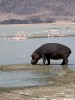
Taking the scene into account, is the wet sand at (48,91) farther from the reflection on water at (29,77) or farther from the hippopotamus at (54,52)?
the hippopotamus at (54,52)

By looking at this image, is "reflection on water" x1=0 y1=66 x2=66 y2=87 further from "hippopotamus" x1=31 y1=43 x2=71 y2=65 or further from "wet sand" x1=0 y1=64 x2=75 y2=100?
"hippopotamus" x1=31 y1=43 x2=71 y2=65

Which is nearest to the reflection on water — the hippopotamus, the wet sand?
the wet sand

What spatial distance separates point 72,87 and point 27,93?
1.80 metres

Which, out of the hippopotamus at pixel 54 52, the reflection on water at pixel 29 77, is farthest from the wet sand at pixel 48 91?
the hippopotamus at pixel 54 52

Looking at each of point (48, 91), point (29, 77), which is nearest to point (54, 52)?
point (29, 77)

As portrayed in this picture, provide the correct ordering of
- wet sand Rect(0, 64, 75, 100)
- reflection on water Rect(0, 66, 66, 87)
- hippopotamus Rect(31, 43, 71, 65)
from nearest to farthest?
wet sand Rect(0, 64, 75, 100) → reflection on water Rect(0, 66, 66, 87) → hippopotamus Rect(31, 43, 71, 65)

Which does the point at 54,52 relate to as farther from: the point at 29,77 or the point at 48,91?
the point at 48,91

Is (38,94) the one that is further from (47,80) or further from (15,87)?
(47,80)

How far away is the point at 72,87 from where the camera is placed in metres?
14.4

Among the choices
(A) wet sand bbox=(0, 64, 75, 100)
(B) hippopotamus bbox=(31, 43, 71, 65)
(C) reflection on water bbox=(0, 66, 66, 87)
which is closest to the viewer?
(A) wet sand bbox=(0, 64, 75, 100)

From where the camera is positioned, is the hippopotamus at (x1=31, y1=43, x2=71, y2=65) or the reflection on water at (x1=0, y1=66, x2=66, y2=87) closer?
the reflection on water at (x1=0, y1=66, x2=66, y2=87)

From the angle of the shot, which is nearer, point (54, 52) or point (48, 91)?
point (48, 91)

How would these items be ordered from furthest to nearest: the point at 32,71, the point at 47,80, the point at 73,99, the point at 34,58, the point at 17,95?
the point at 34,58 < the point at 32,71 < the point at 47,80 < the point at 17,95 < the point at 73,99

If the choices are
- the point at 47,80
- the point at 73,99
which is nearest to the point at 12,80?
the point at 47,80
